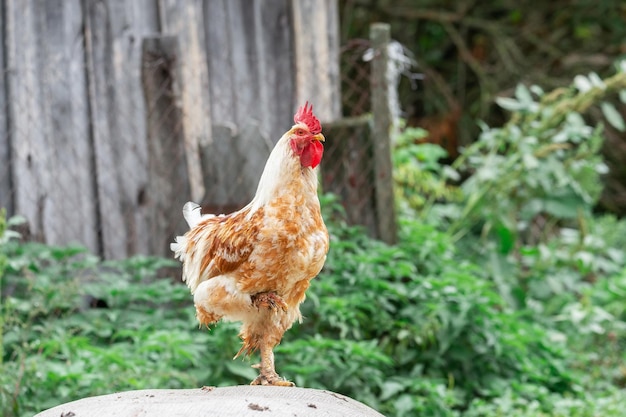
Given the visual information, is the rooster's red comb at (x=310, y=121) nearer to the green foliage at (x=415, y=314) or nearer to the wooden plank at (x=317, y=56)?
the green foliage at (x=415, y=314)

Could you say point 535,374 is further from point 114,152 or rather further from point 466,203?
point 114,152

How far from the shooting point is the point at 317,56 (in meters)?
6.47

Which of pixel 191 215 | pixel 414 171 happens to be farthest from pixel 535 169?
pixel 191 215

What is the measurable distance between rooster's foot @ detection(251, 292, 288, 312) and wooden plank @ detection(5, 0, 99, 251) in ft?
7.83

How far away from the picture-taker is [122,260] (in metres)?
5.41

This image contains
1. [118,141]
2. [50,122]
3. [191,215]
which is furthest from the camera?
[118,141]

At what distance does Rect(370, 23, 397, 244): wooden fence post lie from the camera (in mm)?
5715

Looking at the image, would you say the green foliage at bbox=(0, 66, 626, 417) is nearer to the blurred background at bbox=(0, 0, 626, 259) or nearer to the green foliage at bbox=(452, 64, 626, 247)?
the green foliage at bbox=(452, 64, 626, 247)

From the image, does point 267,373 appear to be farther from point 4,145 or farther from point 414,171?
point 414,171

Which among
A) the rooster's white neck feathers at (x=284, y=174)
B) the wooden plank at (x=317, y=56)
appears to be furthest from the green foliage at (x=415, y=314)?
the rooster's white neck feathers at (x=284, y=174)

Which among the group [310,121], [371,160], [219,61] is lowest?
[371,160]

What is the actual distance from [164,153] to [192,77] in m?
0.53

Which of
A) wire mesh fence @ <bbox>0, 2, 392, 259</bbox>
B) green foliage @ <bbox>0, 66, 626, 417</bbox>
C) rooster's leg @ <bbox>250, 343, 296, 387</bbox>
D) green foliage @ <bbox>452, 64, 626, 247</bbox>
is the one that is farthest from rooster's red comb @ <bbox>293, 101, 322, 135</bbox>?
green foliage @ <bbox>452, 64, 626, 247</bbox>

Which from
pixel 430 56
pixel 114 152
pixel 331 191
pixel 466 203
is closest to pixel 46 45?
pixel 114 152
